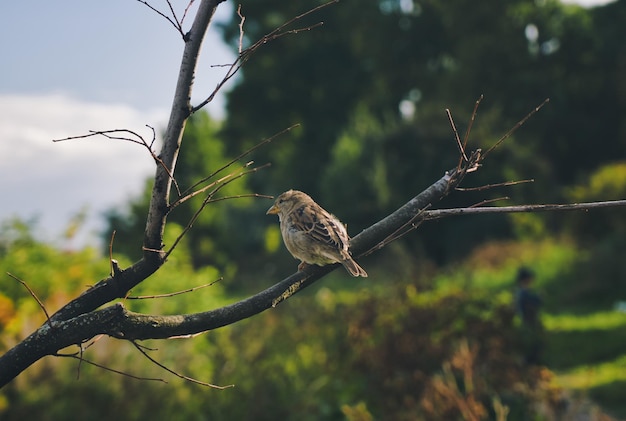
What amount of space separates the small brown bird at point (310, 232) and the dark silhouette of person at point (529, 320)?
5.85 m

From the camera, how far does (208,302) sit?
346 inches

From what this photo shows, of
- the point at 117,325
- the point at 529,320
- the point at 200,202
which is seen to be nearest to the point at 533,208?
the point at 117,325

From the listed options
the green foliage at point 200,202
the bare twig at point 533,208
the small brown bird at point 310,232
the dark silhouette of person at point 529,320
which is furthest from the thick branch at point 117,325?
the green foliage at point 200,202

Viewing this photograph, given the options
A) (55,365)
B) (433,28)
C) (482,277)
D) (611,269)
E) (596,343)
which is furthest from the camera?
(433,28)

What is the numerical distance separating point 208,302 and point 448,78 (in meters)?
17.8

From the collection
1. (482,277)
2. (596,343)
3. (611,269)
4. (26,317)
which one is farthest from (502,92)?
(26,317)

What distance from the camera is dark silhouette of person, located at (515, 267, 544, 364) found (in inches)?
339

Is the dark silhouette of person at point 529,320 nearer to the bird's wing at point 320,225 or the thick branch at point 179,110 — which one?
the bird's wing at point 320,225

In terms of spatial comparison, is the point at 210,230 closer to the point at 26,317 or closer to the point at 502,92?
the point at 502,92

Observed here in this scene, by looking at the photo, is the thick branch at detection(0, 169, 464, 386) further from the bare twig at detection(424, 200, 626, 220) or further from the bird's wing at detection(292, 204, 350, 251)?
the bird's wing at detection(292, 204, 350, 251)

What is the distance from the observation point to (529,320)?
937 centimetres

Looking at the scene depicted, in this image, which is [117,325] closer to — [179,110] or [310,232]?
[179,110]

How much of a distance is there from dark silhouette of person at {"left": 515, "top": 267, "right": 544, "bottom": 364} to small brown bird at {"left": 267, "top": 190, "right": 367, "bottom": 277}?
585cm

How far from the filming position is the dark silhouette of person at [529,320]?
28.3 ft
